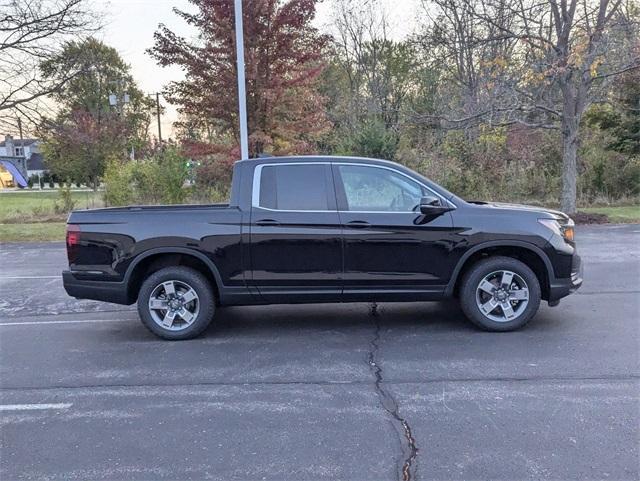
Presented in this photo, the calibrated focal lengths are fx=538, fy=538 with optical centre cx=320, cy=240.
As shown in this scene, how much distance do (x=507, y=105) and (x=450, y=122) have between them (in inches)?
65.0

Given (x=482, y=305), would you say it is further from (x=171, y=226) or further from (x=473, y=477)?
(x=171, y=226)

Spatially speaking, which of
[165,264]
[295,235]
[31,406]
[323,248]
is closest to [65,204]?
[165,264]

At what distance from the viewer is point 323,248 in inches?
223

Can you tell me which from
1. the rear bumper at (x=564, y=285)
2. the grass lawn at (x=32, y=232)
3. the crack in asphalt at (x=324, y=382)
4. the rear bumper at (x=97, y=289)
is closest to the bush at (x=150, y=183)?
the grass lawn at (x=32, y=232)

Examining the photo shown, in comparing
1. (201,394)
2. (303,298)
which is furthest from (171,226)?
(201,394)

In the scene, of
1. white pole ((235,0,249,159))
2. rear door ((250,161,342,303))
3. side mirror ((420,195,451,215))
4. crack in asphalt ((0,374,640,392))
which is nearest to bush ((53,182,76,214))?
white pole ((235,0,249,159))

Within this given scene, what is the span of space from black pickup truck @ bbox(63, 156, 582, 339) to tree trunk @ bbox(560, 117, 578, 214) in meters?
10.8

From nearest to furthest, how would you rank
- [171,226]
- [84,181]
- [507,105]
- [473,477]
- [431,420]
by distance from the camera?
[473,477]
[431,420]
[171,226]
[507,105]
[84,181]

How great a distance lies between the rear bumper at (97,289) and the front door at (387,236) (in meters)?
2.39

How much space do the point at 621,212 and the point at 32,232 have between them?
17249mm

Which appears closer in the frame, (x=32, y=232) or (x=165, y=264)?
(x=165, y=264)

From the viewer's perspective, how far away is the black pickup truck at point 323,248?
5.64 m

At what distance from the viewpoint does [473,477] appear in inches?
120

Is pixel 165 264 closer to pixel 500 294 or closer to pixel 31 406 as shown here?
pixel 31 406
